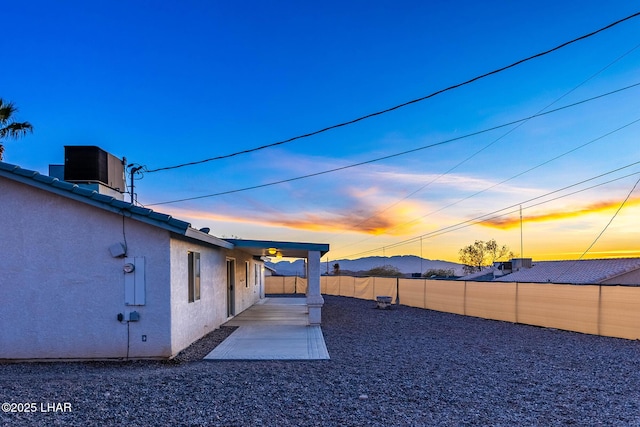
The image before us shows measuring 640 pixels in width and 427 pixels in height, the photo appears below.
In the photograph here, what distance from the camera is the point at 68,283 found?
26.8ft

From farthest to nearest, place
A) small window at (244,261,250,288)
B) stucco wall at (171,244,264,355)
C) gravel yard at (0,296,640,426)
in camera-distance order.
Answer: small window at (244,261,250,288), stucco wall at (171,244,264,355), gravel yard at (0,296,640,426)

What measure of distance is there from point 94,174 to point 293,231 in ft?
81.1

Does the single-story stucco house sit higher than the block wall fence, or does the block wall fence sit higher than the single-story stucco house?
the single-story stucco house

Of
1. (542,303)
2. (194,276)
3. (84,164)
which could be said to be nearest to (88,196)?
(84,164)

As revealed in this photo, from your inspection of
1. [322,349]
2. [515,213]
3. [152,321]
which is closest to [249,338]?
[322,349]

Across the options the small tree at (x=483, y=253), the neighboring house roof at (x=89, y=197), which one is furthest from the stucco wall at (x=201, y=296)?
the small tree at (x=483, y=253)

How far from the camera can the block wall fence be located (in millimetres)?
11602

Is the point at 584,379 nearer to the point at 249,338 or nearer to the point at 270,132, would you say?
the point at 249,338

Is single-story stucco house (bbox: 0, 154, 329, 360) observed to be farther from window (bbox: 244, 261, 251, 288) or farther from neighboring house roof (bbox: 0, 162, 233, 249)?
window (bbox: 244, 261, 251, 288)

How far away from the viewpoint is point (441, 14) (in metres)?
11.2

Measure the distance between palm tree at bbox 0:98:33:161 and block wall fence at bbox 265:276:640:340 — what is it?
17399 mm

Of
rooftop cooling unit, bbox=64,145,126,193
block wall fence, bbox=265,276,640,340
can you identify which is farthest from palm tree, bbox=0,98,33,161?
block wall fence, bbox=265,276,640,340

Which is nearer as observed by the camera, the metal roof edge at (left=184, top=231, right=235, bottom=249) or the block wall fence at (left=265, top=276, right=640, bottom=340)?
the metal roof edge at (left=184, top=231, right=235, bottom=249)

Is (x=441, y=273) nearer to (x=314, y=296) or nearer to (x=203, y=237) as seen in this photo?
(x=314, y=296)
